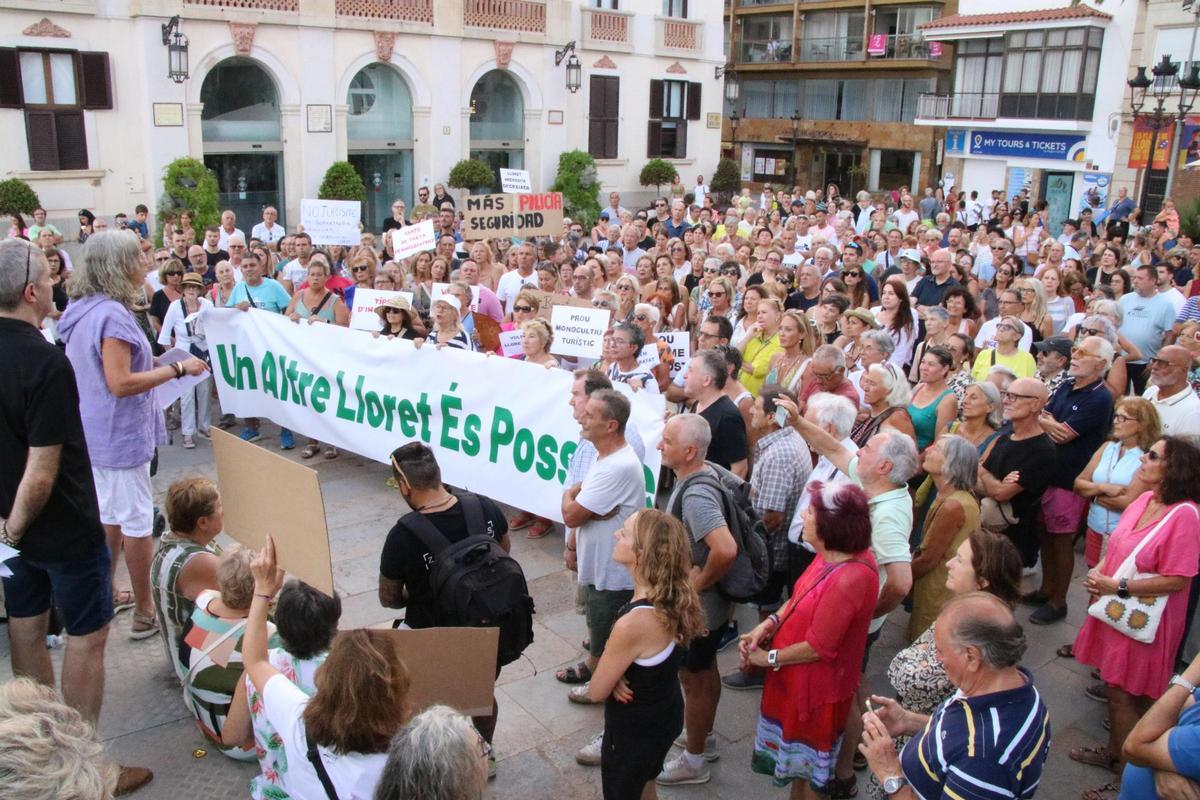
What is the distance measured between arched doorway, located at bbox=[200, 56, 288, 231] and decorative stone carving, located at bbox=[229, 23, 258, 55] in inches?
17.6

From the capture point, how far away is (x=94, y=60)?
19.9m

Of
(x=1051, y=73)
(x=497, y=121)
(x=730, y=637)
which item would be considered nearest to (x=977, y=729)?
(x=730, y=637)

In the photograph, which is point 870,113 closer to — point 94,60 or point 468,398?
point 94,60

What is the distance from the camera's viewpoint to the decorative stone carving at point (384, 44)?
79.7 ft

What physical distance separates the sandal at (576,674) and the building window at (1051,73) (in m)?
33.6

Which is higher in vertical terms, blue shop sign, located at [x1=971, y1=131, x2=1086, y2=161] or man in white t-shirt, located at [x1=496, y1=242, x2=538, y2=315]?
blue shop sign, located at [x1=971, y1=131, x2=1086, y2=161]

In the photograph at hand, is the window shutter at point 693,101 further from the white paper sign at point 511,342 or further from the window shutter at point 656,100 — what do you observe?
the white paper sign at point 511,342

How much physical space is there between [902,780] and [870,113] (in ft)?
149

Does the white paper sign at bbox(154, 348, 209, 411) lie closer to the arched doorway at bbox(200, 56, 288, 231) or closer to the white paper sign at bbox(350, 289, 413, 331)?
the white paper sign at bbox(350, 289, 413, 331)

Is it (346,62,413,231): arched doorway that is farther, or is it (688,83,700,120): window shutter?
(688,83,700,120): window shutter

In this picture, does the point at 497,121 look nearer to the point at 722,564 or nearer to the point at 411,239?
the point at 411,239

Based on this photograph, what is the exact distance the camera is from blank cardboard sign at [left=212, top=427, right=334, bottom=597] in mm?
3498

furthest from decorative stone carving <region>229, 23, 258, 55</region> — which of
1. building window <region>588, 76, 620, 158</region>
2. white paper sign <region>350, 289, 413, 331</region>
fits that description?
white paper sign <region>350, 289, 413, 331</region>

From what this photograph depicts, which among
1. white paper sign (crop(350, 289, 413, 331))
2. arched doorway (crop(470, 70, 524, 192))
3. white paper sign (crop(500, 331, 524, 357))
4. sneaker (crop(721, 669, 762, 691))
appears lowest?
sneaker (crop(721, 669, 762, 691))
